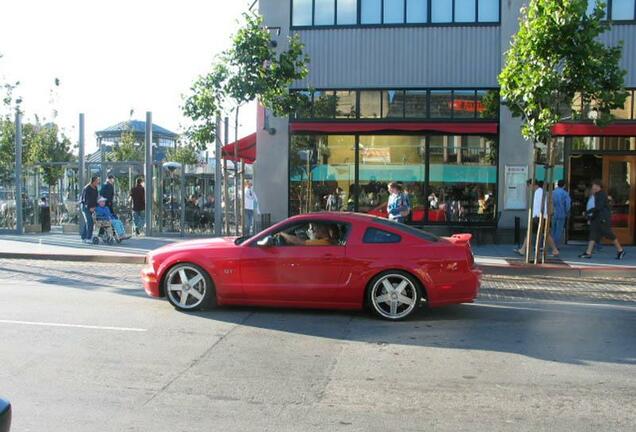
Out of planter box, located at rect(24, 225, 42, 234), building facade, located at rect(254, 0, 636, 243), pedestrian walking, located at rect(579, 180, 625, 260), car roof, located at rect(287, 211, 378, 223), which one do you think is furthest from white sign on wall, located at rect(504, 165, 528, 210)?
planter box, located at rect(24, 225, 42, 234)

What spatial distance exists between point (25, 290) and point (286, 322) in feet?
15.6

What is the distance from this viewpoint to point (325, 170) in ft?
60.2

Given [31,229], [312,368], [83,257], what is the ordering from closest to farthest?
[312,368]
[83,257]
[31,229]

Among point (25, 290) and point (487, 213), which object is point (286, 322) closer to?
point (25, 290)

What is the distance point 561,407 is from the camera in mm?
5062

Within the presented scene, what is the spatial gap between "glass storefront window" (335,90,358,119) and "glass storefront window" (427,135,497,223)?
236 centimetres

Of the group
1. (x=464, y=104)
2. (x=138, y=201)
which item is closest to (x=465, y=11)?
(x=464, y=104)

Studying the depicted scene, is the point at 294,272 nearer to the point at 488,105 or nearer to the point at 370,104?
the point at 370,104

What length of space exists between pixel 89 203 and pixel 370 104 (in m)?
7.92

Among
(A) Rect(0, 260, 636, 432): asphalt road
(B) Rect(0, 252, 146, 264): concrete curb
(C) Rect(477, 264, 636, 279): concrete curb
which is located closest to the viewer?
(A) Rect(0, 260, 636, 432): asphalt road

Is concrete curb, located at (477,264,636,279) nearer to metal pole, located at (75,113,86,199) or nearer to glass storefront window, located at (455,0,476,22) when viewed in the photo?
glass storefront window, located at (455,0,476,22)

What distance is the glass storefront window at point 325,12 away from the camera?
18.1 metres

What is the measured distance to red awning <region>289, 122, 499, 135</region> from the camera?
17.3 metres

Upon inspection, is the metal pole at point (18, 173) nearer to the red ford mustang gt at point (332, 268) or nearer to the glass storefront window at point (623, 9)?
the red ford mustang gt at point (332, 268)
